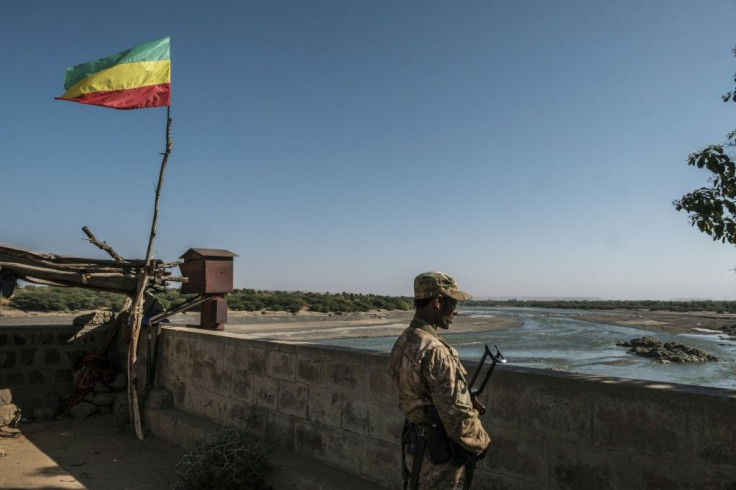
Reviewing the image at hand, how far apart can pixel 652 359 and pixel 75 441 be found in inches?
960

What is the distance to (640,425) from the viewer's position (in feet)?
9.66

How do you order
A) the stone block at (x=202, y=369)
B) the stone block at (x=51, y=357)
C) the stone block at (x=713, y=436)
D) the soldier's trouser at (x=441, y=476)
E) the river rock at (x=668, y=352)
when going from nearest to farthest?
the stone block at (x=713, y=436) < the soldier's trouser at (x=441, y=476) < the stone block at (x=202, y=369) < the stone block at (x=51, y=357) < the river rock at (x=668, y=352)

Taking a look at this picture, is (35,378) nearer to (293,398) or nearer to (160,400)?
(160,400)

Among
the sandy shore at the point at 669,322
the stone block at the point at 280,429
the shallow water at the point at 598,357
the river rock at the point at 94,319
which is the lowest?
the sandy shore at the point at 669,322

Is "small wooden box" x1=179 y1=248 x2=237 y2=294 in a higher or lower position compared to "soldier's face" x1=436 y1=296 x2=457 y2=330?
higher

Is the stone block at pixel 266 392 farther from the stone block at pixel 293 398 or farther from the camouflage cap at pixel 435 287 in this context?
the camouflage cap at pixel 435 287

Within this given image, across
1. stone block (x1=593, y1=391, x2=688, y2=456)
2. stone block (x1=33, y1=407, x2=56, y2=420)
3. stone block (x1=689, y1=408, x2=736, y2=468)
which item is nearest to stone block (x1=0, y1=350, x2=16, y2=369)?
Answer: stone block (x1=33, y1=407, x2=56, y2=420)

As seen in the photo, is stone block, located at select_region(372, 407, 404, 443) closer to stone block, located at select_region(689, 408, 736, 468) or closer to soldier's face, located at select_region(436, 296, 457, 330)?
soldier's face, located at select_region(436, 296, 457, 330)

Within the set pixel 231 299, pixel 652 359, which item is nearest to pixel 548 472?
pixel 652 359

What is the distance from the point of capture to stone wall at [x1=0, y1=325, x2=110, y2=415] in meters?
8.46

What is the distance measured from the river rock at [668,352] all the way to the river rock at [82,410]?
2340 cm

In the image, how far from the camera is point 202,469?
16.6 feet

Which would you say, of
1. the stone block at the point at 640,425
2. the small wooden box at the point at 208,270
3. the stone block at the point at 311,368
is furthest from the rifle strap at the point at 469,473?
the small wooden box at the point at 208,270

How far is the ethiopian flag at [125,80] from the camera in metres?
8.03
